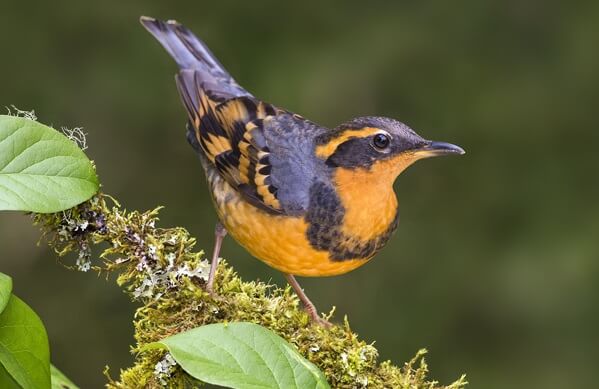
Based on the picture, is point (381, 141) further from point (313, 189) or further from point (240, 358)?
point (240, 358)

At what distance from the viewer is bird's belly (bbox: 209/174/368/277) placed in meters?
4.18

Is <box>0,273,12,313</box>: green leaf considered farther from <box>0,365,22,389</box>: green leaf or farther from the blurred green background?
the blurred green background

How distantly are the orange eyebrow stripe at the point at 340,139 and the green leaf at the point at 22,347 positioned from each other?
185cm

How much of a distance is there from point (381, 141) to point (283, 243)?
62 cm

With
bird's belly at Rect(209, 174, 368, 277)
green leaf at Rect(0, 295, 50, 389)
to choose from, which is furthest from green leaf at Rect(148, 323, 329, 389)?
bird's belly at Rect(209, 174, 368, 277)

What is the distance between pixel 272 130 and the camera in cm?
468

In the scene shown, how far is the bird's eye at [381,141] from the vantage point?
4145 mm

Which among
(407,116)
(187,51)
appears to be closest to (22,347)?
(187,51)

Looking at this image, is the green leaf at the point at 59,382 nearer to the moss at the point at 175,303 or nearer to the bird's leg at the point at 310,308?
the moss at the point at 175,303

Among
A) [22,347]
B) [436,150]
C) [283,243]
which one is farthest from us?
[283,243]

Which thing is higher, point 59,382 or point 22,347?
point 22,347

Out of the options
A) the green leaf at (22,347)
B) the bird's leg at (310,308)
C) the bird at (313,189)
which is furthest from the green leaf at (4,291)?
the bird's leg at (310,308)

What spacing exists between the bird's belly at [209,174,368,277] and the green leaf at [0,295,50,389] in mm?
1563

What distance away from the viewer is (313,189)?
4.28 metres
